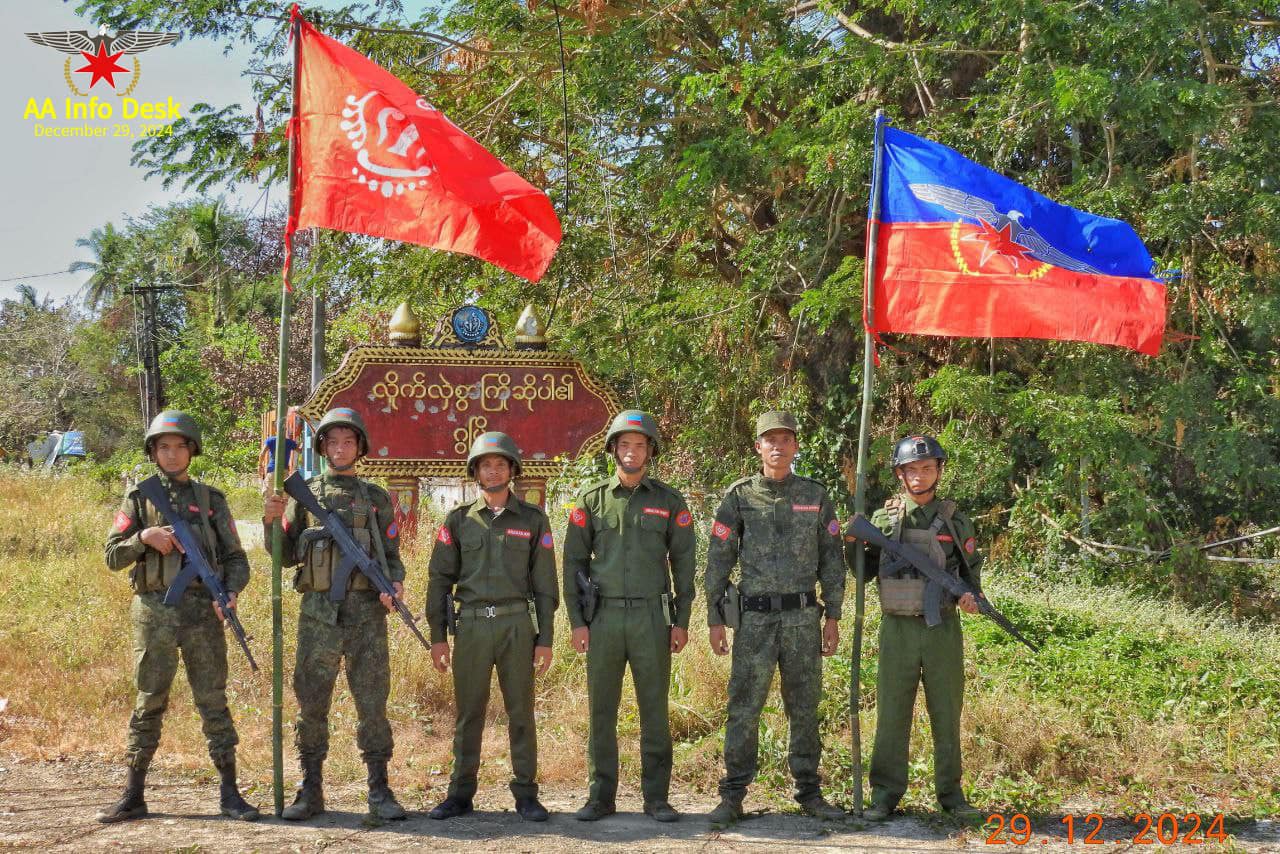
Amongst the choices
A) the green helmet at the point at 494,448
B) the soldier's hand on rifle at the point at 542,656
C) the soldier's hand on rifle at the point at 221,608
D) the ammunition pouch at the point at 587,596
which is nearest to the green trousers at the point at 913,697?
the ammunition pouch at the point at 587,596

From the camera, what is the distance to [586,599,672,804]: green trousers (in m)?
5.76

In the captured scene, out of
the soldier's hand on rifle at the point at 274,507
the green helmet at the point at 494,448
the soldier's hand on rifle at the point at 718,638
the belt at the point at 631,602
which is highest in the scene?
the green helmet at the point at 494,448

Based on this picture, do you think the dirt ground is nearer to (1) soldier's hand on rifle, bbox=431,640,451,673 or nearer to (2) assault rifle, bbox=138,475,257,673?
(1) soldier's hand on rifle, bbox=431,640,451,673

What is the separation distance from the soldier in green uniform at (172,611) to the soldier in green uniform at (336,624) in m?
0.30

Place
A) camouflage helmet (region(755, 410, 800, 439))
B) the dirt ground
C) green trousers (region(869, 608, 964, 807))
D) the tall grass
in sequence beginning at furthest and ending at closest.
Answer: the tall grass
camouflage helmet (region(755, 410, 800, 439))
green trousers (region(869, 608, 964, 807))
the dirt ground

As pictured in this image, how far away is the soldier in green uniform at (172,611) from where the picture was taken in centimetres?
560

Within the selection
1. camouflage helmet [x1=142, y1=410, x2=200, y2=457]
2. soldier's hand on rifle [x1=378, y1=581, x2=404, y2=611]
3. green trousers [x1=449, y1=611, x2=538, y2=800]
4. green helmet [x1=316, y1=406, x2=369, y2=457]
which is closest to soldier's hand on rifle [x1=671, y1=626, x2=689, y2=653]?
green trousers [x1=449, y1=611, x2=538, y2=800]

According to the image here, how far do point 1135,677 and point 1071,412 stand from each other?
232cm

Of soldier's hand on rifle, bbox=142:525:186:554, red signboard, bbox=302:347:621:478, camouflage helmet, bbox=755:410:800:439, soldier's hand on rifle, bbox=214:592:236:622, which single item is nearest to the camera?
soldier's hand on rifle, bbox=142:525:186:554

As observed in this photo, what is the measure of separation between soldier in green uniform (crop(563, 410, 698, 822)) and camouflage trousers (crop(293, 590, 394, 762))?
38.8 inches

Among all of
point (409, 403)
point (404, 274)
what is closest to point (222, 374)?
point (404, 274)

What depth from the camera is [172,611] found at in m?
5.64

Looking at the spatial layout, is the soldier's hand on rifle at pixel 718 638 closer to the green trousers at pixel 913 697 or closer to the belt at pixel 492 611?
the green trousers at pixel 913 697

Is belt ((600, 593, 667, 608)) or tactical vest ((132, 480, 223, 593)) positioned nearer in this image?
tactical vest ((132, 480, 223, 593))
